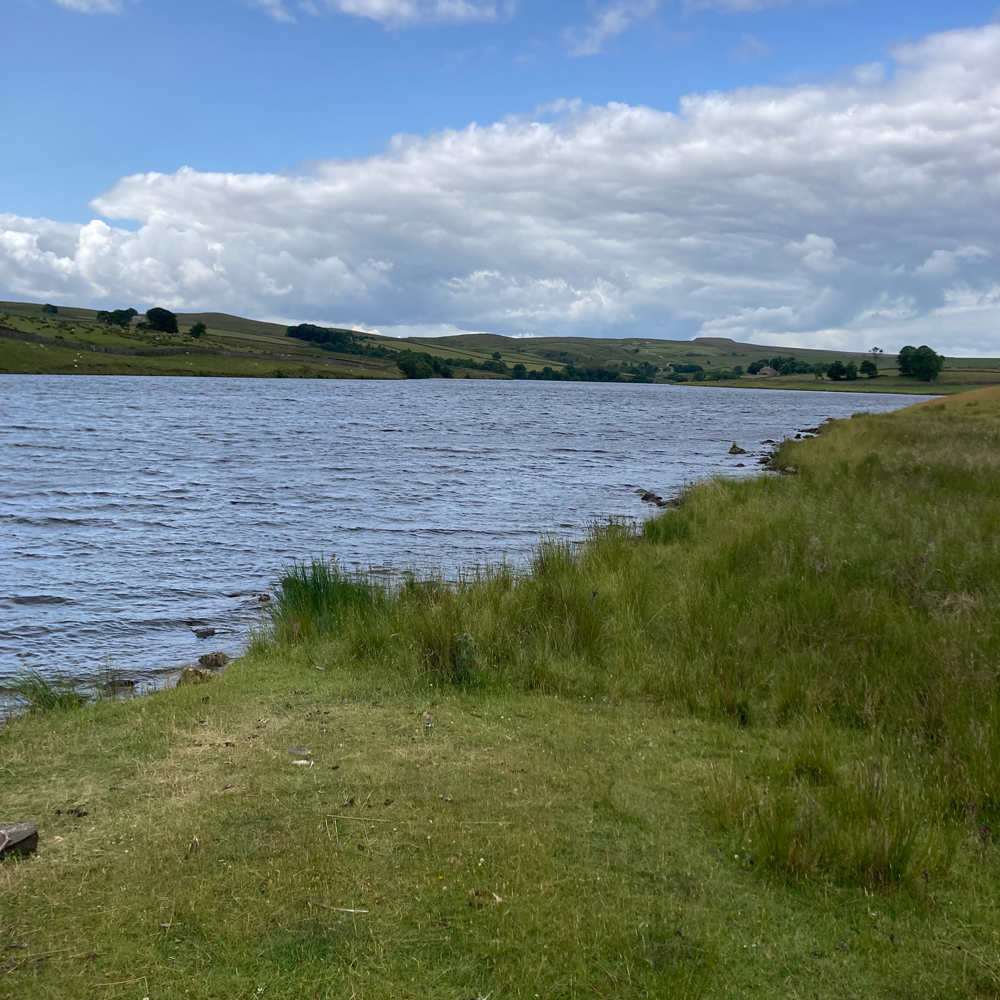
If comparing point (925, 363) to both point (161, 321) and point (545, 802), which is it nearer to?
point (161, 321)

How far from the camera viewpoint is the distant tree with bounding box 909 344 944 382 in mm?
183750

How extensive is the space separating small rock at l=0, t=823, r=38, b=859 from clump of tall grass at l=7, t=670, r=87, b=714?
323 centimetres

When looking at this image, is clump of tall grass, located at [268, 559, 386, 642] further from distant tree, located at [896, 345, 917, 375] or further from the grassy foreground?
distant tree, located at [896, 345, 917, 375]

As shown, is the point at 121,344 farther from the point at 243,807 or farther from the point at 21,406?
the point at 243,807

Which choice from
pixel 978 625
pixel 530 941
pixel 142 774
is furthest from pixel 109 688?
pixel 978 625

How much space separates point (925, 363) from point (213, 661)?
20237 cm

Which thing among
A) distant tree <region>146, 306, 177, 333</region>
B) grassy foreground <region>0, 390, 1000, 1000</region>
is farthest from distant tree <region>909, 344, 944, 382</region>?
grassy foreground <region>0, 390, 1000, 1000</region>

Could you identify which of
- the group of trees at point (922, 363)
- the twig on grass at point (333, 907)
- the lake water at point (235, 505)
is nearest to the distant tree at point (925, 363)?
the group of trees at point (922, 363)

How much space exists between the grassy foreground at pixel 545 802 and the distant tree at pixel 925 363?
195809mm

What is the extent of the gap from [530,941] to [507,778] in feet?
6.71

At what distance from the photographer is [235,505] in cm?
2662

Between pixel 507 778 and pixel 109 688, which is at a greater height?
pixel 507 778

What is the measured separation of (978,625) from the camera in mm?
8977

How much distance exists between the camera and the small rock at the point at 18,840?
537 cm
